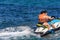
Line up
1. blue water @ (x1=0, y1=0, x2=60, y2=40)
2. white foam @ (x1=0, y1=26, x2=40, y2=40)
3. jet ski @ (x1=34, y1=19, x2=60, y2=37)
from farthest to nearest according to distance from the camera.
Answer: blue water @ (x1=0, y1=0, x2=60, y2=40) < white foam @ (x1=0, y1=26, x2=40, y2=40) < jet ski @ (x1=34, y1=19, x2=60, y2=37)

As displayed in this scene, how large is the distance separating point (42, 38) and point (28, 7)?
1004cm

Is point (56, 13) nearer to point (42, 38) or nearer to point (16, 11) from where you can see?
point (16, 11)

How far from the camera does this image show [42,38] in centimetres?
1454

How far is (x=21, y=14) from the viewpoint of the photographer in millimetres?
21734

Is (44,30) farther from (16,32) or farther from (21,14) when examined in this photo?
(21,14)

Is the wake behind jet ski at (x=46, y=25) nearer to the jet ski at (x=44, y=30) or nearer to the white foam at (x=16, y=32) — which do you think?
the jet ski at (x=44, y=30)

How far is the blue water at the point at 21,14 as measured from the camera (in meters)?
15.0

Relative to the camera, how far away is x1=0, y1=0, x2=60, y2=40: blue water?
15016 millimetres

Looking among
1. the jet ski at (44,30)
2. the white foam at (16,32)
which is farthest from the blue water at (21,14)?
the jet ski at (44,30)

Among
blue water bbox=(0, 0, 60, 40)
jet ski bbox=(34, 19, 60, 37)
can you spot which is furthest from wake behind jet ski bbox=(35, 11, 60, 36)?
blue water bbox=(0, 0, 60, 40)

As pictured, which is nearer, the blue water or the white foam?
the white foam

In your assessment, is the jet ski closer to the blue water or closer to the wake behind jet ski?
the wake behind jet ski

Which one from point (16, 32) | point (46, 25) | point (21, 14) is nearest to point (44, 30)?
point (46, 25)

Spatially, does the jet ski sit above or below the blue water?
below
